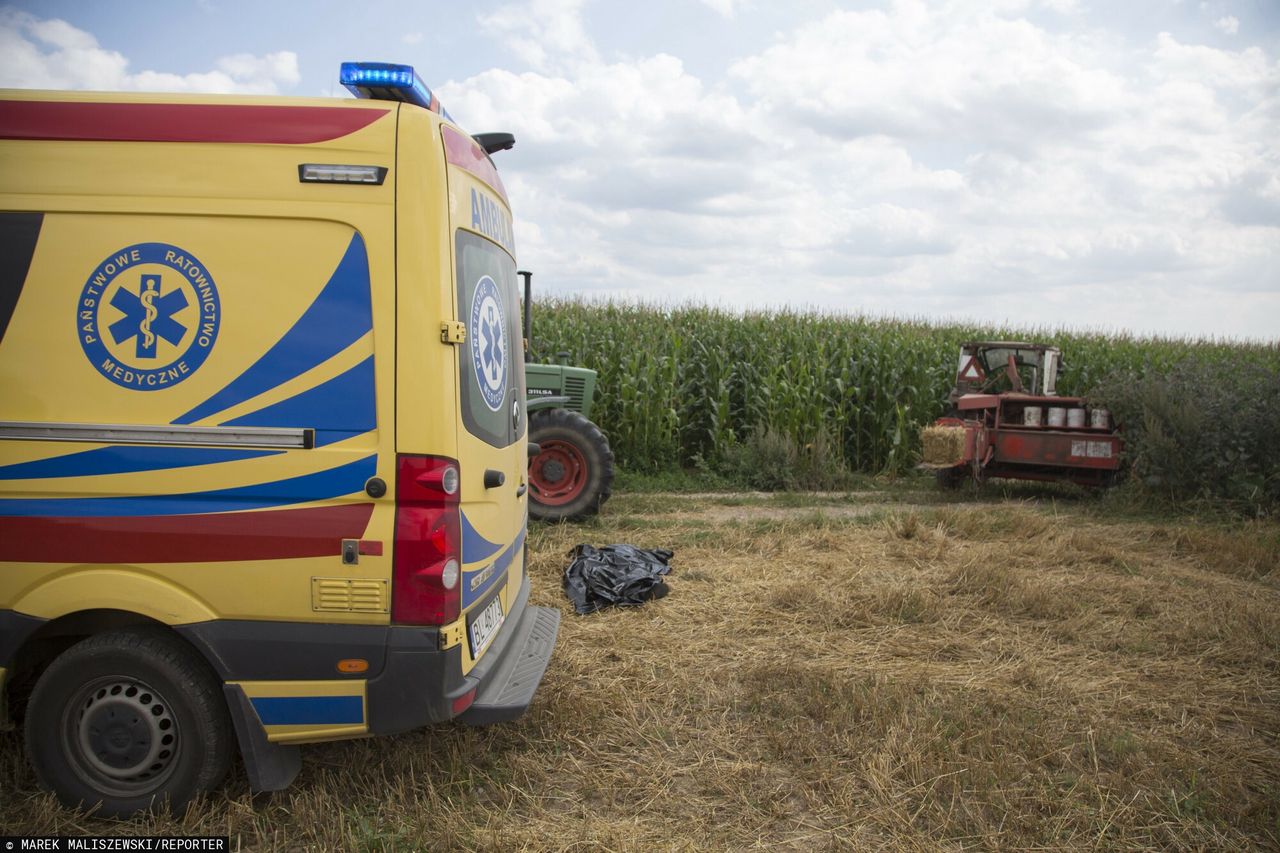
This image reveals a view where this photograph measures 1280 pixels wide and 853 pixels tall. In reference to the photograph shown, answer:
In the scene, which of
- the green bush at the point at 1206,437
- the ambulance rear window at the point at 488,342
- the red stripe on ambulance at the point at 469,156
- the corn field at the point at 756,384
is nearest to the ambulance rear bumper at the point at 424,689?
the ambulance rear window at the point at 488,342

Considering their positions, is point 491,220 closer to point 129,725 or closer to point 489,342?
point 489,342

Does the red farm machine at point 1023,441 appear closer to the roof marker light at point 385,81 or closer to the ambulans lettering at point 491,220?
the ambulans lettering at point 491,220

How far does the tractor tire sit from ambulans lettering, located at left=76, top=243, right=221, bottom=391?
5.89 m

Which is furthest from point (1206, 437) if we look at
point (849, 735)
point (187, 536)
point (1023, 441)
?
point (187, 536)

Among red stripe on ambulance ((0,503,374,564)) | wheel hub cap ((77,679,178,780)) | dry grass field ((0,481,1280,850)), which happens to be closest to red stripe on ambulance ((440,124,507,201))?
red stripe on ambulance ((0,503,374,564))

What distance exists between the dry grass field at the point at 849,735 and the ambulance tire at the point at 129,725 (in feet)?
0.33

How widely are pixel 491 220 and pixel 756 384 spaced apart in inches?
413

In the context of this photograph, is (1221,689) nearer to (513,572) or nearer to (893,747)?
(893,747)

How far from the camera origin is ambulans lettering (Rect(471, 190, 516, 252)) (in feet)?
11.2

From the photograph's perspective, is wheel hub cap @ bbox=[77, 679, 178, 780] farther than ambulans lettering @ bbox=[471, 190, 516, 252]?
No

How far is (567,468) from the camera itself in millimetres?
9008

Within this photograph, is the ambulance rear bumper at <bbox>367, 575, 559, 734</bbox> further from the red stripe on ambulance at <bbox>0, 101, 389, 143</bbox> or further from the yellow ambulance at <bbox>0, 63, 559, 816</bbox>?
the red stripe on ambulance at <bbox>0, 101, 389, 143</bbox>

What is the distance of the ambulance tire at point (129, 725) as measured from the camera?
10.0 ft

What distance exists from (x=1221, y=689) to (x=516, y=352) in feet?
14.0
